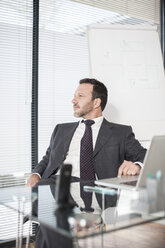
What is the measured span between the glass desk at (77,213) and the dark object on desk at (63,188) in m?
0.03

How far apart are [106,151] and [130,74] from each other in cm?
92

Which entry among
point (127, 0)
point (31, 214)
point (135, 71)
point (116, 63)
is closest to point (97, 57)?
point (116, 63)

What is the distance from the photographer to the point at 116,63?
3260 mm

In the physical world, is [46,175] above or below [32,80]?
below

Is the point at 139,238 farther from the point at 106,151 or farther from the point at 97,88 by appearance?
the point at 97,88

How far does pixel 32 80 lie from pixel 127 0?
1.48 metres

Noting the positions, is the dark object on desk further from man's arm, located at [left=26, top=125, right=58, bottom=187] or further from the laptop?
man's arm, located at [left=26, top=125, right=58, bottom=187]

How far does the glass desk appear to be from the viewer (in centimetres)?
125

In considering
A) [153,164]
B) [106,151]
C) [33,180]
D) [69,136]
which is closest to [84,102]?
[69,136]

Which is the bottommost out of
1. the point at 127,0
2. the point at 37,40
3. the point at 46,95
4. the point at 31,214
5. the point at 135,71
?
the point at 31,214

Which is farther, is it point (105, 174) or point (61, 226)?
point (105, 174)

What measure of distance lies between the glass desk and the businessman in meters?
0.66

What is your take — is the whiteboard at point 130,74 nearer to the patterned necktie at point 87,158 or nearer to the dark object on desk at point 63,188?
the patterned necktie at point 87,158

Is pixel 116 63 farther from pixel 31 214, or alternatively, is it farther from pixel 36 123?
pixel 31 214
